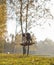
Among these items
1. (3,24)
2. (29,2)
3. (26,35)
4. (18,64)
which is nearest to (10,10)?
(29,2)

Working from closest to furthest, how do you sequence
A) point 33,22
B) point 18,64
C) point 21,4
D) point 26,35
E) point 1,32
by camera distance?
point 18,64, point 26,35, point 21,4, point 33,22, point 1,32

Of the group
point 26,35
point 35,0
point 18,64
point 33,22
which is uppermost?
point 35,0

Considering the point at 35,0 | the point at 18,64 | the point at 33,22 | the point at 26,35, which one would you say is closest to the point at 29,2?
the point at 35,0

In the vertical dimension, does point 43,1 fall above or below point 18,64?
above

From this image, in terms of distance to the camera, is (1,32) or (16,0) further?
(1,32)

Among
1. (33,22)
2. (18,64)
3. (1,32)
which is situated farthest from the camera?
(1,32)

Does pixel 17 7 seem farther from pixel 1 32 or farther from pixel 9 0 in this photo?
pixel 1 32

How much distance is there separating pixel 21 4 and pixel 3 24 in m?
32.8

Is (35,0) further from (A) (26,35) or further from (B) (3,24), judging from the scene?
(B) (3,24)

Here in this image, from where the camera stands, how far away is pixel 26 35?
2331cm

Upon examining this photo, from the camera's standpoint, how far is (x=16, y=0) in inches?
1261

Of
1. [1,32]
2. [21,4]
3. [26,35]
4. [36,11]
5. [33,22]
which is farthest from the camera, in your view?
[1,32]

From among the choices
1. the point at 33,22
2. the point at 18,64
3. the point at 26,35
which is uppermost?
the point at 33,22

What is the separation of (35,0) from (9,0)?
338 cm
